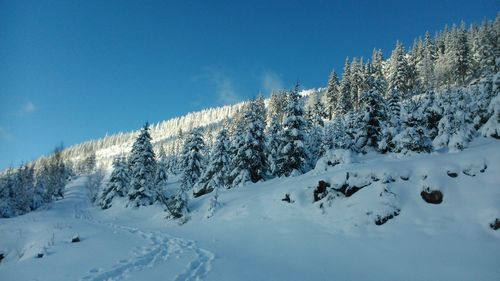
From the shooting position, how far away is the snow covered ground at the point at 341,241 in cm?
962

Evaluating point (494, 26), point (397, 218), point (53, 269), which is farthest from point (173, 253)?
point (494, 26)

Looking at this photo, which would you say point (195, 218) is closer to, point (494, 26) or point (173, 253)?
point (173, 253)

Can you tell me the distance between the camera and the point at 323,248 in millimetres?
12766

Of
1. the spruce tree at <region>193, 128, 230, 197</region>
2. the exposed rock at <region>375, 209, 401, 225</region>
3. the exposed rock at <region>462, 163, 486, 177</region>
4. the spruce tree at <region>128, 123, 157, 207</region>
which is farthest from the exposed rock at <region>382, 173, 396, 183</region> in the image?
the spruce tree at <region>128, 123, 157, 207</region>

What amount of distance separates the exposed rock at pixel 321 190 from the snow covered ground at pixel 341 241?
0.95 ft

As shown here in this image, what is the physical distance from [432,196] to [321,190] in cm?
573

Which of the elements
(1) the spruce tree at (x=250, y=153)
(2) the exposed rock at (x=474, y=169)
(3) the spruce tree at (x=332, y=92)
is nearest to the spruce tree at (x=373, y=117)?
(1) the spruce tree at (x=250, y=153)

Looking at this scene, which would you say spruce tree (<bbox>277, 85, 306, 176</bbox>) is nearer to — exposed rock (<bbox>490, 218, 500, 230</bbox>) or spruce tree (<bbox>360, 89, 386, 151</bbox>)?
spruce tree (<bbox>360, 89, 386, 151</bbox>)

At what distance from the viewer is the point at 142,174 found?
131ft

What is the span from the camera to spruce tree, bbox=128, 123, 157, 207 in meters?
38.3

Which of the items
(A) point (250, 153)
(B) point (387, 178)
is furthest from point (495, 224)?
(A) point (250, 153)

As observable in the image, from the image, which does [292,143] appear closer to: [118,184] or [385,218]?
[385,218]

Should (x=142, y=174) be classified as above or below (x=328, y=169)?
above

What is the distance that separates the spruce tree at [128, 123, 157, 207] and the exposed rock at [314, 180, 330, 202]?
987 inches
